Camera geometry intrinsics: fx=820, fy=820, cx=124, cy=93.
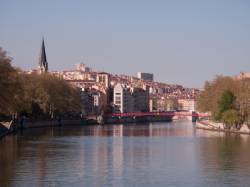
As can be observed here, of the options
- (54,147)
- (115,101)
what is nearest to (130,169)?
(54,147)

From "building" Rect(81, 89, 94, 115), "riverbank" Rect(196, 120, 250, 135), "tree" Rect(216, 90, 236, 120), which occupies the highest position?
"building" Rect(81, 89, 94, 115)

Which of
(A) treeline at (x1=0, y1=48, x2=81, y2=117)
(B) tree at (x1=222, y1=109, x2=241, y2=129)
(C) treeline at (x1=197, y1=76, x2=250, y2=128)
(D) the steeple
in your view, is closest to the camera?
(A) treeline at (x1=0, y1=48, x2=81, y2=117)

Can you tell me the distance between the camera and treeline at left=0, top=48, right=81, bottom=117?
229 ft

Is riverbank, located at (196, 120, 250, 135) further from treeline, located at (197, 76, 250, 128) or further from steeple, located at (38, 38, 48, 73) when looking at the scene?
steeple, located at (38, 38, 48, 73)

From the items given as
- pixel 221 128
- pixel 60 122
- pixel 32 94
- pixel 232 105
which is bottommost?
pixel 221 128

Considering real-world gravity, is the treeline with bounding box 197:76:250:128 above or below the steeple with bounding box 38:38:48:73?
below

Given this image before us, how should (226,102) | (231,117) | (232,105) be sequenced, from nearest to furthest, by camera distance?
1. (231,117)
2. (232,105)
3. (226,102)

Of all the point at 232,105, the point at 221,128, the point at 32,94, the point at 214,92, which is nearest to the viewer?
the point at 232,105

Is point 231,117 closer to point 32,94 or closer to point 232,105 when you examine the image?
point 232,105

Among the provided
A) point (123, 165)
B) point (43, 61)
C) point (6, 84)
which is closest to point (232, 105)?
point (6, 84)

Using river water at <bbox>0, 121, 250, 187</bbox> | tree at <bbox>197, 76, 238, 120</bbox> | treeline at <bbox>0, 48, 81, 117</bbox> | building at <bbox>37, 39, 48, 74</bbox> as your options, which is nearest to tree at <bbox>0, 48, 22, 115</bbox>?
treeline at <bbox>0, 48, 81, 117</bbox>

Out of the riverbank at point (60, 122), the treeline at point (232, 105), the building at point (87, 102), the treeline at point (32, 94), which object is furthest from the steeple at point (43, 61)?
the treeline at point (232, 105)

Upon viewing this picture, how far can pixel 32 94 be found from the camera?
10356 centimetres

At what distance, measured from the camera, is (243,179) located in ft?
121
